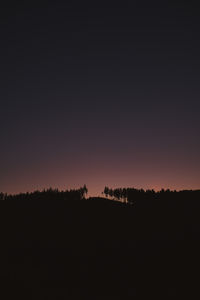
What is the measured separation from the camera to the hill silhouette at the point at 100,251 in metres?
26.5

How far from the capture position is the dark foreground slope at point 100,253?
26391 millimetres

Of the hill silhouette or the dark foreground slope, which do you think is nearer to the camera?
the dark foreground slope

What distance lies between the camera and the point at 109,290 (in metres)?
26.2

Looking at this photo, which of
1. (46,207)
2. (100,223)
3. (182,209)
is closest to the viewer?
(100,223)

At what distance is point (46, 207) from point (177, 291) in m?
43.1

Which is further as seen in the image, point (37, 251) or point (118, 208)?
point (118, 208)

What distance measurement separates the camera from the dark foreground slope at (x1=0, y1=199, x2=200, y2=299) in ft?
86.6

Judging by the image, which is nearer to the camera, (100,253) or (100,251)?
(100,253)

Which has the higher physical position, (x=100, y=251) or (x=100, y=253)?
(x=100, y=251)

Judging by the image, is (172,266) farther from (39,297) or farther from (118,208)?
(118,208)

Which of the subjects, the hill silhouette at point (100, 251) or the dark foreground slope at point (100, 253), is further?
the hill silhouette at point (100, 251)

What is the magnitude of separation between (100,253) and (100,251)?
656 mm

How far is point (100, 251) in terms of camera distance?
3628cm

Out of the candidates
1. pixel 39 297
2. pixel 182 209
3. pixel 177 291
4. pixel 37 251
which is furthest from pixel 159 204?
pixel 39 297
